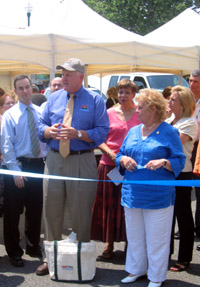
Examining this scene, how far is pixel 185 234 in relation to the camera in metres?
4.14

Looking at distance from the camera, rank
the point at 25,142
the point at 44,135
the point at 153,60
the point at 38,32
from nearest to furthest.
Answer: the point at 44,135, the point at 25,142, the point at 38,32, the point at 153,60

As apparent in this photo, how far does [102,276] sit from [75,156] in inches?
48.5

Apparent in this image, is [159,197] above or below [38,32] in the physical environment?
below

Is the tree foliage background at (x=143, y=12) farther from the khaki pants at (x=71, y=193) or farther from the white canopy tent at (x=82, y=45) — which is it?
the khaki pants at (x=71, y=193)

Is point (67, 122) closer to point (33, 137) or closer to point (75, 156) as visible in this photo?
point (75, 156)

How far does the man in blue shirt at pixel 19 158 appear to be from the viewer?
4242 millimetres

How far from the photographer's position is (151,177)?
3.55 metres

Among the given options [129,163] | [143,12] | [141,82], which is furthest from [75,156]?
[143,12]

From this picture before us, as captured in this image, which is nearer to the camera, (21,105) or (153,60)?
(21,105)

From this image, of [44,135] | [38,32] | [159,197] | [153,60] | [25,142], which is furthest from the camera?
[153,60]

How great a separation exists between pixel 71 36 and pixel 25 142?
10.7ft

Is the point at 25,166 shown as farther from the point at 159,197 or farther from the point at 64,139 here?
the point at 159,197

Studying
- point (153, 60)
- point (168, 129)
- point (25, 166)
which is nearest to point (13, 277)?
point (25, 166)

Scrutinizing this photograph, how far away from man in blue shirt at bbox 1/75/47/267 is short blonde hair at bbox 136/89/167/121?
1342 millimetres
